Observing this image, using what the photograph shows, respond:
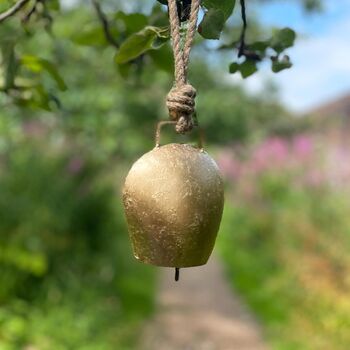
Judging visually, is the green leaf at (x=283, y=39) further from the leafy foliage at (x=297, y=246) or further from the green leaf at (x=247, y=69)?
the leafy foliage at (x=297, y=246)

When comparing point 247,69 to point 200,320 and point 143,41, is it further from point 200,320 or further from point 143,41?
point 200,320

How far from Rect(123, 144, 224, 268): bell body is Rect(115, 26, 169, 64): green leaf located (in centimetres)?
20

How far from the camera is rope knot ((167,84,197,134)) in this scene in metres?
1.00

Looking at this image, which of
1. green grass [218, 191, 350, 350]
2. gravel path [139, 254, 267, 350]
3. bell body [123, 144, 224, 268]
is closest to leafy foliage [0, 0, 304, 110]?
bell body [123, 144, 224, 268]

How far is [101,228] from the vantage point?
721 cm

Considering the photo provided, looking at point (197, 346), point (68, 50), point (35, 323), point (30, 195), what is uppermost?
point (68, 50)

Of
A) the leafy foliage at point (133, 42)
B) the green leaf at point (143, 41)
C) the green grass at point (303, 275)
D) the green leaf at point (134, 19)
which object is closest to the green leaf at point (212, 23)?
the leafy foliage at point (133, 42)

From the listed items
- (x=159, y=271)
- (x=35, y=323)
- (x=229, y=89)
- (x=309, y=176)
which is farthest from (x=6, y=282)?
(x=229, y=89)

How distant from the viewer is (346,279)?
591 centimetres

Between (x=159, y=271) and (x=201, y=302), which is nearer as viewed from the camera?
(x=201, y=302)

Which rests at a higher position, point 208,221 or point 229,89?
point 229,89

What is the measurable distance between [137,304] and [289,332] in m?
1.78

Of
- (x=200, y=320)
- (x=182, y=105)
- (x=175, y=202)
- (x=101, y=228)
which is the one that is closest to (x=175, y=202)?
(x=175, y=202)

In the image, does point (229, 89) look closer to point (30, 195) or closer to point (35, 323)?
point (30, 195)
